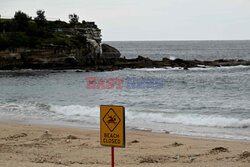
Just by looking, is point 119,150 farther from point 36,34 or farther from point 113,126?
point 36,34

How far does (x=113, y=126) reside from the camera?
680 centimetres

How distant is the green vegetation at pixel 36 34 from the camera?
6106 centimetres

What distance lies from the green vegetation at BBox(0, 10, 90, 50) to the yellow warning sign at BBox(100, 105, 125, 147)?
56.3m

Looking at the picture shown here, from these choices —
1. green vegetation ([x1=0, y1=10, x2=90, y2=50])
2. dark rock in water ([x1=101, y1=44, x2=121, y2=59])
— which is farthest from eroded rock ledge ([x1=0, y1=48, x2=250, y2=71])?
dark rock in water ([x1=101, y1=44, x2=121, y2=59])

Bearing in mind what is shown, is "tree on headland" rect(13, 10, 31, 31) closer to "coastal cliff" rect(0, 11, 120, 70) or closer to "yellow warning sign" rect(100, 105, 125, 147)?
"coastal cliff" rect(0, 11, 120, 70)

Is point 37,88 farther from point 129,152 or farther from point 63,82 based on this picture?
point 129,152

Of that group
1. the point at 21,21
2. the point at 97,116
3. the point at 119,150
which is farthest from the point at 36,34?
the point at 119,150

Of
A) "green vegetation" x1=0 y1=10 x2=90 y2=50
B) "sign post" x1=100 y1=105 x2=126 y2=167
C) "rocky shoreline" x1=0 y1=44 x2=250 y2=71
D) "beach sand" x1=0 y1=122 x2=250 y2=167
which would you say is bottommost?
"beach sand" x1=0 y1=122 x2=250 y2=167

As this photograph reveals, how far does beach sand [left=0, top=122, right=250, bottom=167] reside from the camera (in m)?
10.7

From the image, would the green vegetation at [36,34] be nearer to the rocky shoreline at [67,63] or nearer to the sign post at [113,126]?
the rocky shoreline at [67,63]

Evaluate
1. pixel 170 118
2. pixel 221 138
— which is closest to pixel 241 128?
pixel 221 138

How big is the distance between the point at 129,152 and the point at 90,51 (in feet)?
203

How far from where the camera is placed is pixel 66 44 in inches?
2520

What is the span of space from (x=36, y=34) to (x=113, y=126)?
63.7 metres
